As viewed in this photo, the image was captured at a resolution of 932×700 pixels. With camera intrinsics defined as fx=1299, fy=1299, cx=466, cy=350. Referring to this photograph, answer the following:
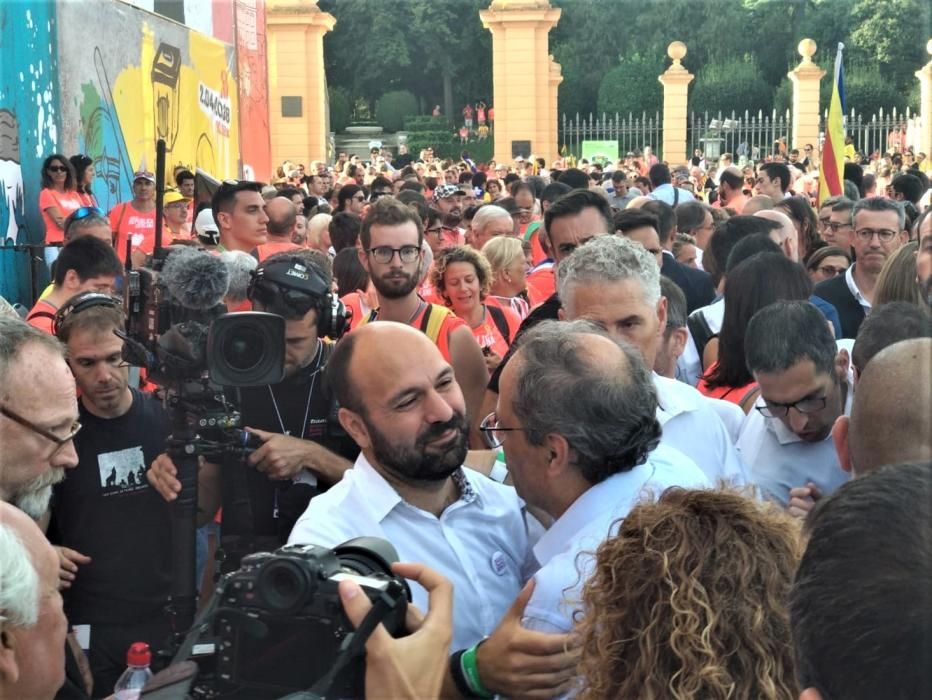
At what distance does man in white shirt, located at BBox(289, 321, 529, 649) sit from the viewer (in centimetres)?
318

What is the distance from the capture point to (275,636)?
7.04 ft

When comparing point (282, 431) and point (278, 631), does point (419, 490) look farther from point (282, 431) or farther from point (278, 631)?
point (278, 631)

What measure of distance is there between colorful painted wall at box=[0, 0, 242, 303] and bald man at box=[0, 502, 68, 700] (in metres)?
10.3

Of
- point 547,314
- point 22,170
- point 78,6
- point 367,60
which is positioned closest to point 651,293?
point 547,314

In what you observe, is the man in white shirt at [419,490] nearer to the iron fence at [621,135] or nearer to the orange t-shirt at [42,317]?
the orange t-shirt at [42,317]

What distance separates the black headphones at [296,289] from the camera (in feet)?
13.8

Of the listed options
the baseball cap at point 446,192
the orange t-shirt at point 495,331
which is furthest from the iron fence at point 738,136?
the orange t-shirt at point 495,331

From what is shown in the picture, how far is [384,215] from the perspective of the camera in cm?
563

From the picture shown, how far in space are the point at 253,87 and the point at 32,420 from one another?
77.7ft

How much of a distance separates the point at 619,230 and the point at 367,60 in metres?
42.7

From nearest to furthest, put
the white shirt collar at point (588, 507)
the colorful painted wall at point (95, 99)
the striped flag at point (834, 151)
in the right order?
the white shirt collar at point (588, 507)
the striped flag at point (834, 151)
the colorful painted wall at point (95, 99)

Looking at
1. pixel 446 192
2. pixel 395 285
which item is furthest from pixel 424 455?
pixel 446 192

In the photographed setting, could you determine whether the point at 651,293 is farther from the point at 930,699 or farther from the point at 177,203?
the point at 177,203

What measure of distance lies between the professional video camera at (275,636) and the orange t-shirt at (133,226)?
9.23m
